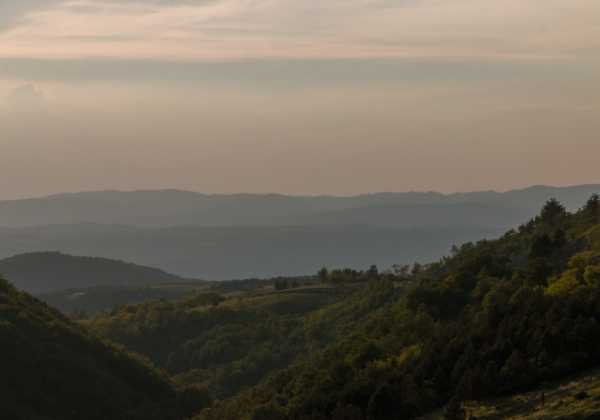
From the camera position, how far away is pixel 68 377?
138250 mm

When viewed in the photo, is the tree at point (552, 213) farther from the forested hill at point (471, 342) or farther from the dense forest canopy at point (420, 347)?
the forested hill at point (471, 342)

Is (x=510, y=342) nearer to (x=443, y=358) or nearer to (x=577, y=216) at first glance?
(x=443, y=358)

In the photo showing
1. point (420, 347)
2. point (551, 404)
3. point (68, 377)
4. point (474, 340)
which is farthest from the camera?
point (68, 377)

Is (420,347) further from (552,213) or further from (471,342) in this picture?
(552,213)

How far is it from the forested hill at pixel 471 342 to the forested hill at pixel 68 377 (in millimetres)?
27518

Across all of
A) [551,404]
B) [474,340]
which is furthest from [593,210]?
[551,404]

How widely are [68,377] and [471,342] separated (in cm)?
8587

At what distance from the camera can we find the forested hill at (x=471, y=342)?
56.5 m

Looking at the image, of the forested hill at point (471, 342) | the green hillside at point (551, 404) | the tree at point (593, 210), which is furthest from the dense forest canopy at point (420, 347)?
the green hillside at point (551, 404)

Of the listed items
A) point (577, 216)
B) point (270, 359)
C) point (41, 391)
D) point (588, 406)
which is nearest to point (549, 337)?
point (588, 406)

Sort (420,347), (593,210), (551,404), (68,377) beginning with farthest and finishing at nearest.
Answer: (68,377) → (593,210) → (420,347) → (551,404)

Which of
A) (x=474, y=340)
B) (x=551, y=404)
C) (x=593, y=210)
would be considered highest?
(x=593, y=210)

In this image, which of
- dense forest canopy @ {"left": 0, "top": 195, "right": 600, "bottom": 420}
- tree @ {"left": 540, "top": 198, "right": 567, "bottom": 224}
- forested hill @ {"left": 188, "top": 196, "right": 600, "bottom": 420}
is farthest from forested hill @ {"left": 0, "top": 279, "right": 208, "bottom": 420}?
tree @ {"left": 540, "top": 198, "right": 567, "bottom": 224}

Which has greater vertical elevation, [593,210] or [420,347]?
→ [593,210]
